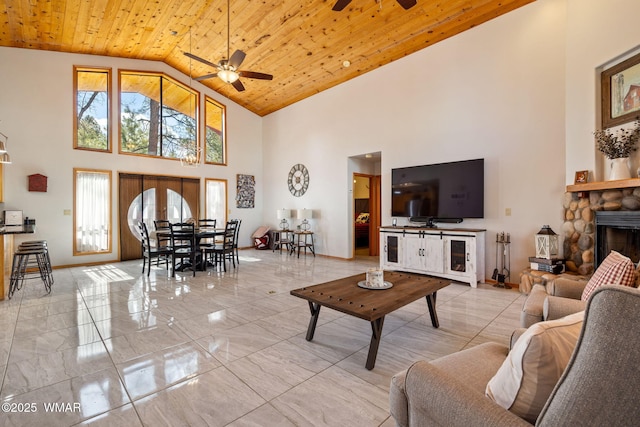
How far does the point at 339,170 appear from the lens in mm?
7125

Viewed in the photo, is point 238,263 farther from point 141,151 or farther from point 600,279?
point 600,279

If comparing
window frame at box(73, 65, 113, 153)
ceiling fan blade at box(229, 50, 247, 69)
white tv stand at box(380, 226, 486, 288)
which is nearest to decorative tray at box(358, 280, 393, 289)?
white tv stand at box(380, 226, 486, 288)

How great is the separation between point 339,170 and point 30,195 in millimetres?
6476

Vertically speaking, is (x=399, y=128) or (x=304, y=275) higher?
(x=399, y=128)

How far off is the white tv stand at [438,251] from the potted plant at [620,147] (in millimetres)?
1762

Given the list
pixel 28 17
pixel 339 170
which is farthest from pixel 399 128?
pixel 28 17

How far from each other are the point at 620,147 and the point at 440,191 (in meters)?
2.30

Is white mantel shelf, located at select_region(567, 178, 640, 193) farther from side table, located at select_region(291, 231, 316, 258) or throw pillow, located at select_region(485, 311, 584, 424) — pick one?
side table, located at select_region(291, 231, 316, 258)

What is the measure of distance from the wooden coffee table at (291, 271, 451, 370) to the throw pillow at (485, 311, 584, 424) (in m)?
1.11

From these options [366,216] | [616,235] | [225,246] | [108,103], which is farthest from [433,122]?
[108,103]

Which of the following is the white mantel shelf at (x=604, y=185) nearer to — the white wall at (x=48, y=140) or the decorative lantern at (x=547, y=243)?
the decorative lantern at (x=547, y=243)

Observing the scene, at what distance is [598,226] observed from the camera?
11.1 feet

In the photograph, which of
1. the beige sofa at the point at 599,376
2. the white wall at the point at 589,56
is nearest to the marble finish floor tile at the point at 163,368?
the beige sofa at the point at 599,376

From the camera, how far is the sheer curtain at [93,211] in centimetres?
638
